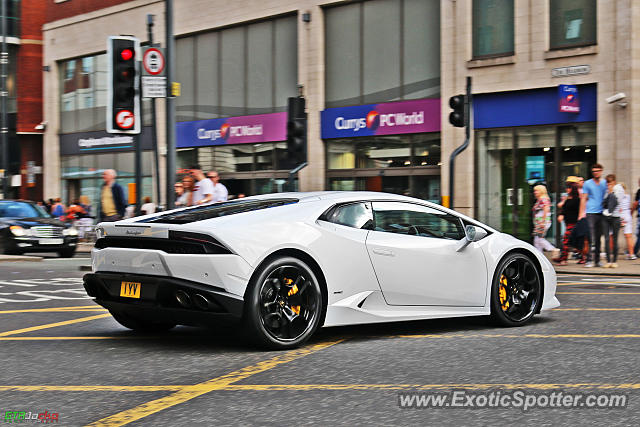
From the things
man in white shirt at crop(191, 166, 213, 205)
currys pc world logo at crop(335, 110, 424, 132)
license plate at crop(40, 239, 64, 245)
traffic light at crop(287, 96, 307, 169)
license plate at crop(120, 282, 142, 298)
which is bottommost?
license plate at crop(40, 239, 64, 245)

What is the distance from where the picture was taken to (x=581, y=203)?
1684 centimetres

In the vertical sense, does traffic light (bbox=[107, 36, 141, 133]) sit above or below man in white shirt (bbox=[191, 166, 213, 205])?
above

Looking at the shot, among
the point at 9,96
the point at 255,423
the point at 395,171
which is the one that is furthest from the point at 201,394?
the point at 9,96

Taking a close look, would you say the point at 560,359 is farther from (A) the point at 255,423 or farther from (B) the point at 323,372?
(A) the point at 255,423

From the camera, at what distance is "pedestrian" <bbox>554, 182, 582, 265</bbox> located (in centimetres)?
1703

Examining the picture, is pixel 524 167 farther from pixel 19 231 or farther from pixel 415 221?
pixel 415 221

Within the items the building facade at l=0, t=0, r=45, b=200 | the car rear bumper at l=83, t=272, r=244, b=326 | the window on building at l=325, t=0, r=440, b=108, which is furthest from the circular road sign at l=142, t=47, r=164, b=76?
the building facade at l=0, t=0, r=45, b=200

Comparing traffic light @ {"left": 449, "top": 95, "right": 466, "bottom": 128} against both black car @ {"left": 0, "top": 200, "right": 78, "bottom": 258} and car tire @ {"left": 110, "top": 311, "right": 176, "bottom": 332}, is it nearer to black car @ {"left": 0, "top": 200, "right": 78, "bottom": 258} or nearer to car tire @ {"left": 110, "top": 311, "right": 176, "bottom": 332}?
black car @ {"left": 0, "top": 200, "right": 78, "bottom": 258}

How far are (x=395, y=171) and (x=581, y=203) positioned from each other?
850 centimetres

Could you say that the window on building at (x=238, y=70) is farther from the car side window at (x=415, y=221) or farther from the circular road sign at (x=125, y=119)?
the car side window at (x=415, y=221)

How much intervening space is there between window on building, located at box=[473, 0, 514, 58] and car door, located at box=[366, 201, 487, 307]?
15.5m

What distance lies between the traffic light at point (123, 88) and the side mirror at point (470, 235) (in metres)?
7.99

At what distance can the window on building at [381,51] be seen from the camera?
24.1 metres

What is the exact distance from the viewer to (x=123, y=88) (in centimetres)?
1418
